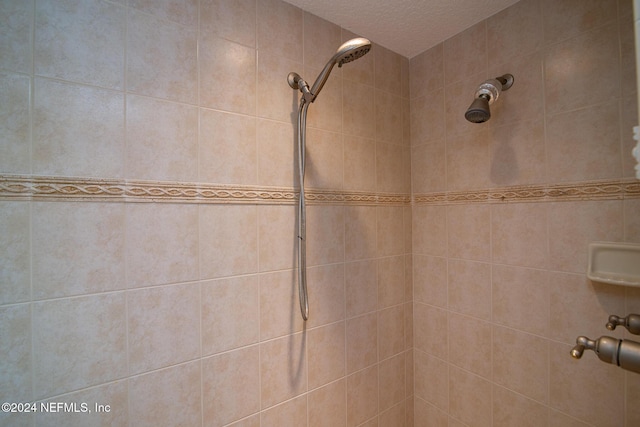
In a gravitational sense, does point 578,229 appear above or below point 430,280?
above

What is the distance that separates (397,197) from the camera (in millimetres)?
1394

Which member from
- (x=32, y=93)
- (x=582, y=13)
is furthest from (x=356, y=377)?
(x=582, y=13)

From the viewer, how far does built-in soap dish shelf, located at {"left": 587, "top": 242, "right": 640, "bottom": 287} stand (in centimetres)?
75

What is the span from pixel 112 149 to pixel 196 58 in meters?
0.41

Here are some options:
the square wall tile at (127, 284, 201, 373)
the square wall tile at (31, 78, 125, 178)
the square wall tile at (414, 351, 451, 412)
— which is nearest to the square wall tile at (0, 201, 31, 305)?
the square wall tile at (31, 78, 125, 178)

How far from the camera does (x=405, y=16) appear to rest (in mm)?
1112

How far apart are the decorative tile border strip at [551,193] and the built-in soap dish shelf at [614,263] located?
17 centimetres

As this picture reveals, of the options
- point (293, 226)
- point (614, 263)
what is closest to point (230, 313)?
point (293, 226)

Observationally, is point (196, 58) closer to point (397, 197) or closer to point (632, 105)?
point (397, 197)

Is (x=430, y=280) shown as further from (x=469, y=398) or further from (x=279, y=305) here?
(x=279, y=305)

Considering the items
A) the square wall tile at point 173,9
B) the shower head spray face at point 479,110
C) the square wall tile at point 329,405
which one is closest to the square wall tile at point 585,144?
the shower head spray face at point 479,110

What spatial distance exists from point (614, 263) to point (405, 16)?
1.22 meters

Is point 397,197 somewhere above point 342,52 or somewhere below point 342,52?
below

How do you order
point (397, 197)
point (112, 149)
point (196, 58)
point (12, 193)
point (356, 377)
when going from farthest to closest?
point (397, 197), point (356, 377), point (196, 58), point (112, 149), point (12, 193)
